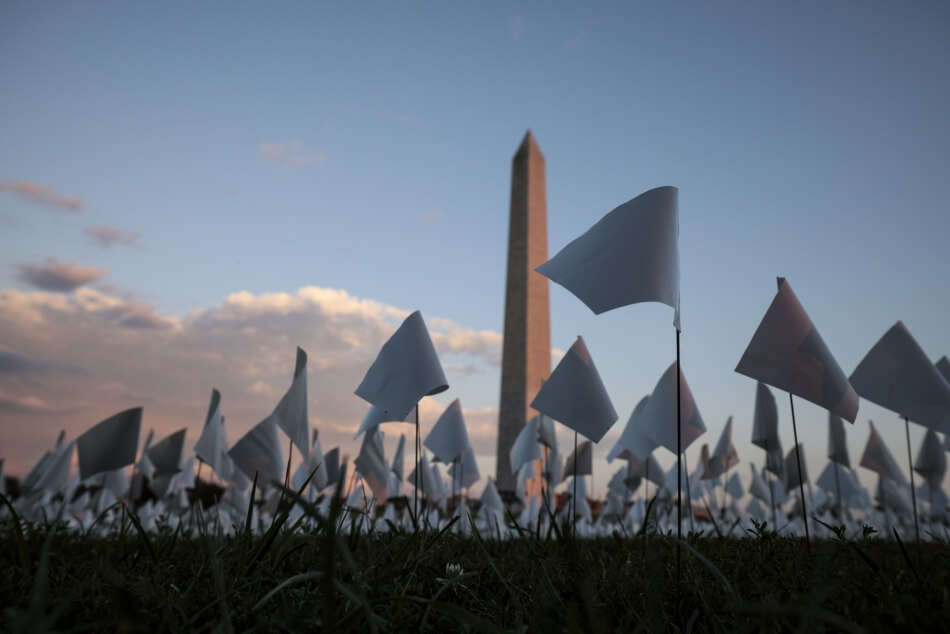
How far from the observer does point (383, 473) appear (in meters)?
5.42

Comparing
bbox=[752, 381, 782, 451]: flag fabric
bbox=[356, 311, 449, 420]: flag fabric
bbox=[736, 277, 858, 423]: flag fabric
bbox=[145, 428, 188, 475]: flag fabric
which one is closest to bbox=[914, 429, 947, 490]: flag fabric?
bbox=[752, 381, 782, 451]: flag fabric

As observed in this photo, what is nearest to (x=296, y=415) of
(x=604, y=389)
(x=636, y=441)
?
(x=604, y=389)

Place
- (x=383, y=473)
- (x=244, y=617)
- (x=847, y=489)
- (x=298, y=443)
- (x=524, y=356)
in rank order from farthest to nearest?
1. (x=524, y=356)
2. (x=847, y=489)
3. (x=383, y=473)
4. (x=298, y=443)
5. (x=244, y=617)

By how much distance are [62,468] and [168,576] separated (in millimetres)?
8231

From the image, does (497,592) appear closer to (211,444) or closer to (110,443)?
(110,443)

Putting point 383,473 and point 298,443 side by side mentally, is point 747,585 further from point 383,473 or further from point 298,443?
point 383,473

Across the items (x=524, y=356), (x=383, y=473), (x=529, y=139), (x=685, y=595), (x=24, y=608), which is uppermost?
(x=529, y=139)

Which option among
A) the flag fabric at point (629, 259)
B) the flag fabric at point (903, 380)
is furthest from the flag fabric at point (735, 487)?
the flag fabric at point (629, 259)

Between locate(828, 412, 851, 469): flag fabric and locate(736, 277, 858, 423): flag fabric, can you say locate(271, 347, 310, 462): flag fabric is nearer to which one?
locate(736, 277, 858, 423): flag fabric

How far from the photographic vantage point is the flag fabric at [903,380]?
10.3 ft

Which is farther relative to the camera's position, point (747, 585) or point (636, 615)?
point (747, 585)

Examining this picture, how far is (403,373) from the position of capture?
3324 mm

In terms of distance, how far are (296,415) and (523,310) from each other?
17.5m

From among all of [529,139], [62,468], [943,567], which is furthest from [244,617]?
[529,139]
